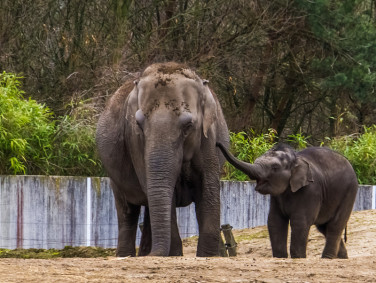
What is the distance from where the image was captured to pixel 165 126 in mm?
10094

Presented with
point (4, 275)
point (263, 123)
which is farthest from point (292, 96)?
point (4, 275)

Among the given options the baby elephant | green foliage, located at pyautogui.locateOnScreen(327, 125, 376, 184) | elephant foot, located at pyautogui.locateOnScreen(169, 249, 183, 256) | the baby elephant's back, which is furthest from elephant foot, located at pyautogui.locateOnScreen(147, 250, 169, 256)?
green foliage, located at pyautogui.locateOnScreen(327, 125, 376, 184)

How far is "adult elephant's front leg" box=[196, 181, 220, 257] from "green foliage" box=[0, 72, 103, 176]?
5.28m

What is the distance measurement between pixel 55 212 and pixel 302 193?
378 cm

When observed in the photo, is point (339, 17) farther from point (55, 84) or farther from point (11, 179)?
point (11, 179)

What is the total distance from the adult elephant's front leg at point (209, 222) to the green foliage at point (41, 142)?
5.28 metres

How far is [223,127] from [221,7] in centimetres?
1126

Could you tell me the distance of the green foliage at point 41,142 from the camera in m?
15.5

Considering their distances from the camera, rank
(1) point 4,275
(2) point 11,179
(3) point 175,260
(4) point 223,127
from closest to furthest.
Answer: (1) point 4,275 → (3) point 175,260 → (4) point 223,127 → (2) point 11,179

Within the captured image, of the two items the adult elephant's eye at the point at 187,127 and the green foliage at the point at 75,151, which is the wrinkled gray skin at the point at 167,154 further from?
the green foliage at the point at 75,151

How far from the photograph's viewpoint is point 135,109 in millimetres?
10688

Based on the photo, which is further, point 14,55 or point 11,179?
point 14,55

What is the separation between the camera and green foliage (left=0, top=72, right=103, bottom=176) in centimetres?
1546

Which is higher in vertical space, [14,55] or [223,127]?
[14,55]
